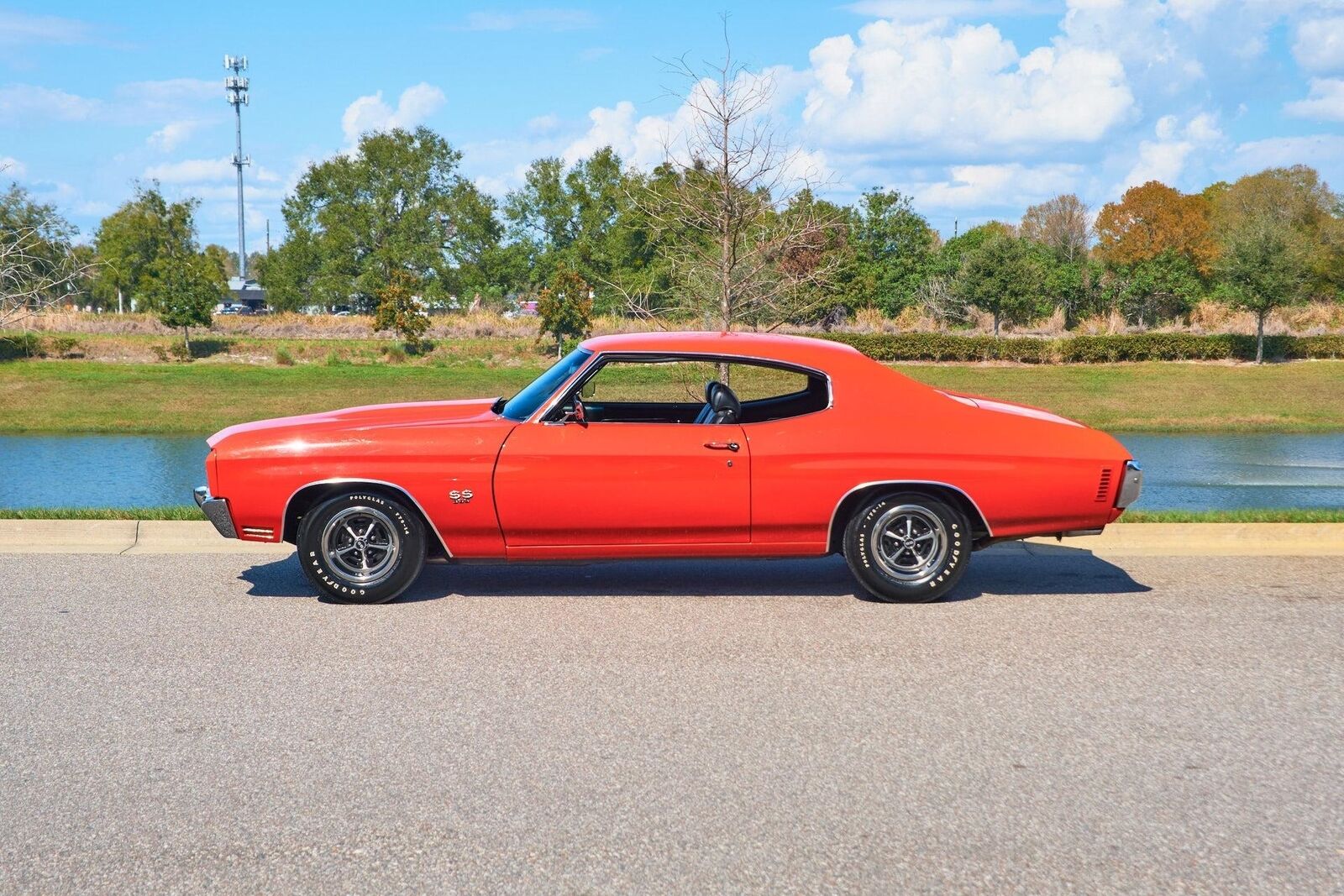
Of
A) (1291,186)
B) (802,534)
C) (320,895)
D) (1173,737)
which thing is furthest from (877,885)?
(1291,186)

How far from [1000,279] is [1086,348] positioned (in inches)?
149

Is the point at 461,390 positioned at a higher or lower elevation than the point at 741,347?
lower

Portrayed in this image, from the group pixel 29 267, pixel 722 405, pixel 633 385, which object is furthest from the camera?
pixel 29 267

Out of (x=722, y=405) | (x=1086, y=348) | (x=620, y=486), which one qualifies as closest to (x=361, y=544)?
(x=620, y=486)

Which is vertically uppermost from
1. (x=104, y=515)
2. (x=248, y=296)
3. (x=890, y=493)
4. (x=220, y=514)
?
(x=248, y=296)

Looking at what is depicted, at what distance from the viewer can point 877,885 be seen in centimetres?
361

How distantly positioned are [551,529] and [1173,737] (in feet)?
11.3

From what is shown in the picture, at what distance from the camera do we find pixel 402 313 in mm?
43625

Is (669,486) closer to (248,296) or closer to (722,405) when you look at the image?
(722,405)

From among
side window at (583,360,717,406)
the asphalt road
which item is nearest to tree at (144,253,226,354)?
side window at (583,360,717,406)

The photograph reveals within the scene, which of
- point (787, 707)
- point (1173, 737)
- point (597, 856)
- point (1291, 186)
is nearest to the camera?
point (597, 856)

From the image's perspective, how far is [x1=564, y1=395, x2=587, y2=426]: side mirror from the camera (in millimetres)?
7184

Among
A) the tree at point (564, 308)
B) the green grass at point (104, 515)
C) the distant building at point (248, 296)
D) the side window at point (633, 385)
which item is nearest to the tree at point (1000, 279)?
the tree at point (564, 308)

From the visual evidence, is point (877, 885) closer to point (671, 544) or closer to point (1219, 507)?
point (671, 544)
